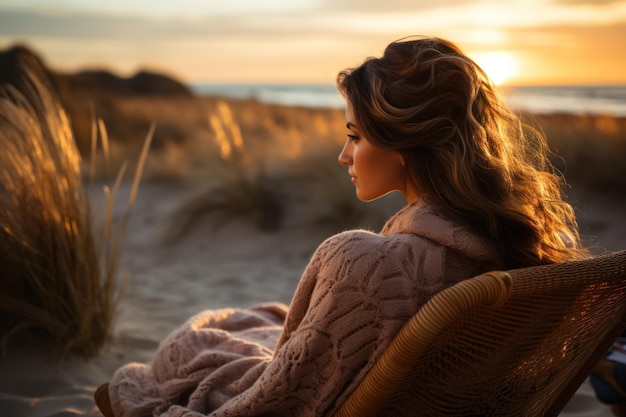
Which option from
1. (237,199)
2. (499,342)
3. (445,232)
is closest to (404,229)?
(445,232)

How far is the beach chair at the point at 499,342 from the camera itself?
1.26 metres

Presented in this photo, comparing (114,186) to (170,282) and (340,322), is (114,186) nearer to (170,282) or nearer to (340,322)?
(170,282)

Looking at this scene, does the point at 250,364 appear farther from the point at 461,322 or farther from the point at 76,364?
the point at 76,364

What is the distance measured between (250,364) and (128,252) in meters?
4.09

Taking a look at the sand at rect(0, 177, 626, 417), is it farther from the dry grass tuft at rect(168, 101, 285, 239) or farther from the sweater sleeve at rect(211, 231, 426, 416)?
the sweater sleeve at rect(211, 231, 426, 416)

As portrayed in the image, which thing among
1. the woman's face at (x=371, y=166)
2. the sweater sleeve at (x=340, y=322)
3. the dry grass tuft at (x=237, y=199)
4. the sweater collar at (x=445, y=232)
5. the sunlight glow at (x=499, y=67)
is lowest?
the dry grass tuft at (x=237, y=199)

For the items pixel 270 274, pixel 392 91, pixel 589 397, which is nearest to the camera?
pixel 392 91

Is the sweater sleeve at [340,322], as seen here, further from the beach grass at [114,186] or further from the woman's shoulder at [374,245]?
the beach grass at [114,186]

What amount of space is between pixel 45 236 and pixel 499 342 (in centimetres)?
199

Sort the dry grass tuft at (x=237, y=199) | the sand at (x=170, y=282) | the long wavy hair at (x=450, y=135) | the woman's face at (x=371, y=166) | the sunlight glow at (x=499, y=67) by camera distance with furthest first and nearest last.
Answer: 1. the dry grass tuft at (x=237, y=199)
2. the sand at (x=170, y=282)
3. the sunlight glow at (x=499, y=67)
4. the woman's face at (x=371, y=166)
5. the long wavy hair at (x=450, y=135)

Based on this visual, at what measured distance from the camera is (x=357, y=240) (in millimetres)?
1489

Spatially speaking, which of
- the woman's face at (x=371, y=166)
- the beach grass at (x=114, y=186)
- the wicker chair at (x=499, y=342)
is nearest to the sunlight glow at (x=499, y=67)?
the beach grass at (x=114, y=186)

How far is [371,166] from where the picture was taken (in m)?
1.69

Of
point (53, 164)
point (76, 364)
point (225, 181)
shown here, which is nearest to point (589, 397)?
point (76, 364)
